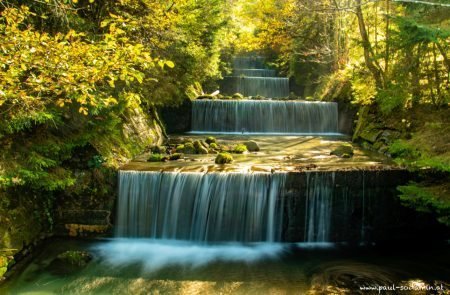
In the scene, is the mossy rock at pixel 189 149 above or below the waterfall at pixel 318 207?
above

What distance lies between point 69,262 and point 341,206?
5.65 meters

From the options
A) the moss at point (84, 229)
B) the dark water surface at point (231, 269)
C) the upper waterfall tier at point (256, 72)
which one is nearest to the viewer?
the dark water surface at point (231, 269)

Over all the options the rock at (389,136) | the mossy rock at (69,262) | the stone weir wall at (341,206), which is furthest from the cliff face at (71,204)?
the rock at (389,136)

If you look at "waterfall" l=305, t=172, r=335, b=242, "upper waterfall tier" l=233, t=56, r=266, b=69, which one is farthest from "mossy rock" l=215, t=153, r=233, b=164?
"upper waterfall tier" l=233, t=56, r=266, b=69

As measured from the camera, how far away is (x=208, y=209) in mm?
8875

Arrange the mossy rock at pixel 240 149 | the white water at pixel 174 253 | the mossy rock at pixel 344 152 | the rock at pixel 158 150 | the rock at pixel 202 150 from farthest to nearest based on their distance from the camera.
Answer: the mossy rock at pixel 240 149
the rock at pixel 202 150
the rock at pixel 158 150
the mossy rock at pixel 344 152
the white water at pixel 174 253

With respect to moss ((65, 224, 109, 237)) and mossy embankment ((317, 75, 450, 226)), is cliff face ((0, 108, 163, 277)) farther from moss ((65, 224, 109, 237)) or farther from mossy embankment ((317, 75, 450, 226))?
mossy embankment ((317, 75, 450, 226))

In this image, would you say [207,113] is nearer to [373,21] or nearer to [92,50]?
[373,21]

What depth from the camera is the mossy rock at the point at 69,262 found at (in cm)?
722

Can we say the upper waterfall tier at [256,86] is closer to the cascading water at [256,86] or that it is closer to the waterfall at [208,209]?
the cascading water at [256,86]

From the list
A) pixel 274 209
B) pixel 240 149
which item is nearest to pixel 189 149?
pixel 240 149

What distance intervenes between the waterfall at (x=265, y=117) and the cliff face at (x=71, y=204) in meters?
7.83

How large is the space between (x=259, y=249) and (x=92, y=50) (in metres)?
5.29

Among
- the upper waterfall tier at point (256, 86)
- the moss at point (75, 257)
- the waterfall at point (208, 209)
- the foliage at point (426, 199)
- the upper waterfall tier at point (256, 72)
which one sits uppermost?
the upper waterfall tier at point (256, 72)
